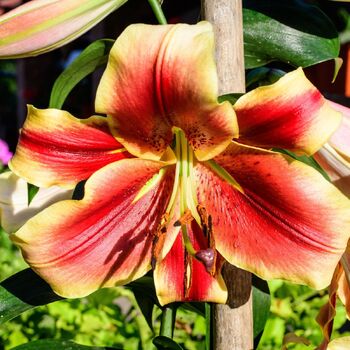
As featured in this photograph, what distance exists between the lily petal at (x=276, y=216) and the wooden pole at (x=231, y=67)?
3.0 inches

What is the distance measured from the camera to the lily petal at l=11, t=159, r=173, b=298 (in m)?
0.67

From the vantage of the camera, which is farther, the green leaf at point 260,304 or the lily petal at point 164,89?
the green leaf at point 260,304

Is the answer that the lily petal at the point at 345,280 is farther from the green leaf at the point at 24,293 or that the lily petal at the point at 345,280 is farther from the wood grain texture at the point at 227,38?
Answer: the green leaf at the point at 24,293

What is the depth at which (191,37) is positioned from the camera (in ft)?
1.87

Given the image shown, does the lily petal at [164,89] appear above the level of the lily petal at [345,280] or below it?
above

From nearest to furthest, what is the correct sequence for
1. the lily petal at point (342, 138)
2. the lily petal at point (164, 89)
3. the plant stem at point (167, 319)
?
the lily petal at point (164, 89)
the lily petal at point (342, 138)
the plant stem at point (167, 319)

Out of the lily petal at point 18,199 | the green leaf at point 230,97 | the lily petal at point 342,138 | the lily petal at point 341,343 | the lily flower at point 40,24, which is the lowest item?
the lily petal at point 341,343

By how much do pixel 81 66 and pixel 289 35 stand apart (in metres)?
0.26

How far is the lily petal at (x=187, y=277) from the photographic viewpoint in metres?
0.73

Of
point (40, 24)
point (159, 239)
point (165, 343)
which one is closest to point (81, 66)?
point (40, 24)

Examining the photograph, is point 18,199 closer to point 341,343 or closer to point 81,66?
point 81,66

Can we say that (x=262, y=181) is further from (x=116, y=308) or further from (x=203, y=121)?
(x=116, y=308)

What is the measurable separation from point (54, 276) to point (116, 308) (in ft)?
3.25

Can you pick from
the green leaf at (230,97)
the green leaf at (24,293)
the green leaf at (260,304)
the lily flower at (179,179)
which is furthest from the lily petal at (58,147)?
the green leaf at (260,304)
